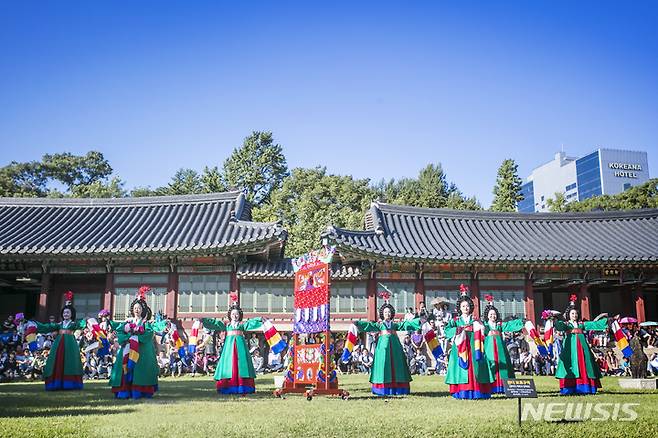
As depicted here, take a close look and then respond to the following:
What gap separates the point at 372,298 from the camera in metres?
23.4

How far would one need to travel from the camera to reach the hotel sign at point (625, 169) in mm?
127500

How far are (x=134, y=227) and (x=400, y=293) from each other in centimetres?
1088

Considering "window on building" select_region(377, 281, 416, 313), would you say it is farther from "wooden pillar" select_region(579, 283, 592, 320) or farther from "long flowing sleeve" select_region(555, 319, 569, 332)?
"long flowing sleeve" select_region(555, 319, 569, 332)

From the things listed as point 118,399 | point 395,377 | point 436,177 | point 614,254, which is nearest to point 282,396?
point 395,377

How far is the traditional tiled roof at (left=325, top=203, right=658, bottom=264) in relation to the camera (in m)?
23.2

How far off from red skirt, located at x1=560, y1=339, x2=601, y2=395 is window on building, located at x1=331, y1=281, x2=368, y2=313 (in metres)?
11.6

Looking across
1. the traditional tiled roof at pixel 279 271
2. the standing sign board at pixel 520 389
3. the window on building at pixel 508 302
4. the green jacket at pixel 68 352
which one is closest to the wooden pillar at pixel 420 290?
the traditional tiled roof at pixel 279 271

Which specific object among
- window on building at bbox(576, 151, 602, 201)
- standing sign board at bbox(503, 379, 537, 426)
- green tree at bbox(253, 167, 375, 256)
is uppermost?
window on building at bbox(576, 151, 602, 201)

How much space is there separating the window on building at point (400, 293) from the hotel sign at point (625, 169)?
386 ft

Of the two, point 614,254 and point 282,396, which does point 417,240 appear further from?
point 282,396

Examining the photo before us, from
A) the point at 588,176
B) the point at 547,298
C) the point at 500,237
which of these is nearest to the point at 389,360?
the point at 500,237

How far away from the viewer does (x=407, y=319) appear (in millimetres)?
12625

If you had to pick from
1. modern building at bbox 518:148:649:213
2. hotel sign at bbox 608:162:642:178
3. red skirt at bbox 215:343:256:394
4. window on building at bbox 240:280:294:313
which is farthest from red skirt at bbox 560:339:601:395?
hotel sign at bbox 608:162:642:178

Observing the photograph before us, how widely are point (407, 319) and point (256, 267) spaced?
1156 centimetres
